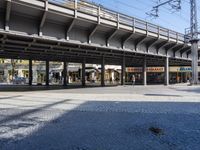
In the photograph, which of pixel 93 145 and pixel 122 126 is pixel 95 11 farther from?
pixel 93 145

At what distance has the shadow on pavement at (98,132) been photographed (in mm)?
6625

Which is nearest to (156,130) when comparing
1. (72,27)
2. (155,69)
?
(72,27)

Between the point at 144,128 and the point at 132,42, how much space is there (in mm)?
26361

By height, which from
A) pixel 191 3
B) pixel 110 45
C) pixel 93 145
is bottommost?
pixel 93 145

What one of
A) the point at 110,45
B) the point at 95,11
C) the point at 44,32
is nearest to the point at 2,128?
the point at 44,32

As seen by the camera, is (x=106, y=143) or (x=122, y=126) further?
(x=122, y=126)

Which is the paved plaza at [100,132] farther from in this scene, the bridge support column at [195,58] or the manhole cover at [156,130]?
the bridge support column at [195,58]

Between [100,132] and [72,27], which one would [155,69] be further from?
[100,132]

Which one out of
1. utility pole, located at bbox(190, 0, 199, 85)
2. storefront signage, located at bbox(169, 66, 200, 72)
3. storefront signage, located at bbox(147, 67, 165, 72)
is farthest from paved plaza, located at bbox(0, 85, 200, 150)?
storefront signage, located at bbox(169, 66, 200, 72)

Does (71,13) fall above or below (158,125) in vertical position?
above

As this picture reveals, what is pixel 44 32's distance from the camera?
23.1m

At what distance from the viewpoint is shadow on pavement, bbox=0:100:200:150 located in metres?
6.62

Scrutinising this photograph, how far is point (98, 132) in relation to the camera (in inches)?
321

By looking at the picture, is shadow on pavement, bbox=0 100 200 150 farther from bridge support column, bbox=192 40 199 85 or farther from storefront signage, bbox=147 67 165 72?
storefront signage, bbox=147 67 165 72
